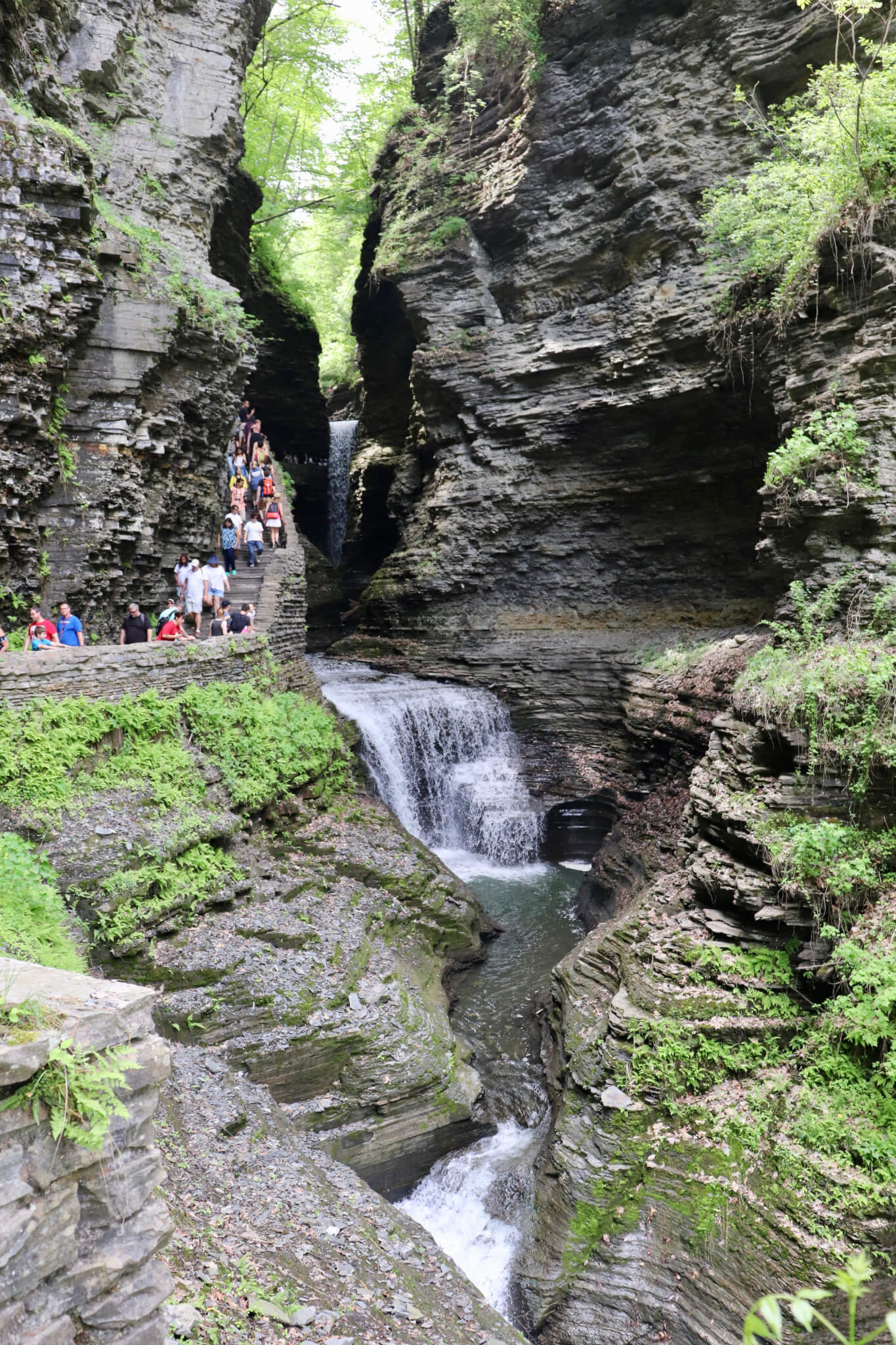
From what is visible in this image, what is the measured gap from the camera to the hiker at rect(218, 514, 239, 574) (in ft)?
54.3

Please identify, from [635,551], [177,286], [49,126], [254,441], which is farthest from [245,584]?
[635,551]

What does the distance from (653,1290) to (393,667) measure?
52.0 ft

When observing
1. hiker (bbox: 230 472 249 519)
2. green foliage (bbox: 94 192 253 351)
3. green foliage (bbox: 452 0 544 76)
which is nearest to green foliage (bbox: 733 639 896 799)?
green foliage (bbox: 94 192 253 351)

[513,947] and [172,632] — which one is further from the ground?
[172,632]

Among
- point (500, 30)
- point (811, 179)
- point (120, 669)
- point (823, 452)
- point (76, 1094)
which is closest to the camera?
point (76, 1094)

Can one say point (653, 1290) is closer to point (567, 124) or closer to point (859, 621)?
point (859, 621)

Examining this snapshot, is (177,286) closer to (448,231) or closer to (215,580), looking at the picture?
(215,580)

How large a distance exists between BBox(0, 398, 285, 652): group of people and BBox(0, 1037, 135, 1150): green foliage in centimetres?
761

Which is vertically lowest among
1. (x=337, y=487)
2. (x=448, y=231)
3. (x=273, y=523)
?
(x=273, y=523)

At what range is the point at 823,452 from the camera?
10.3 meters

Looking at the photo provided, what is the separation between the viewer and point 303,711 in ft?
43.5

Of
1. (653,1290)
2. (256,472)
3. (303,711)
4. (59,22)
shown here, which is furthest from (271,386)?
(653,1290)

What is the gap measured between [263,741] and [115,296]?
8.52 m

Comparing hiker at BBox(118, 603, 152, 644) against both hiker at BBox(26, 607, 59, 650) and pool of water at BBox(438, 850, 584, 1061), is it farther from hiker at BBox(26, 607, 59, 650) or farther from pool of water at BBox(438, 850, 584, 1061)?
pool of water at BBox(438, 850, 584, 1061)
